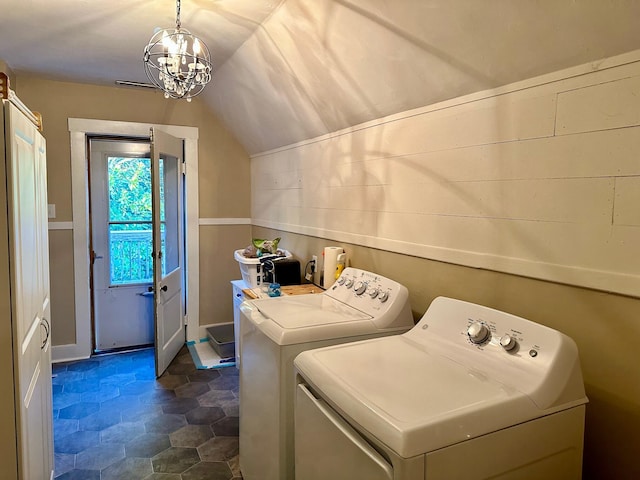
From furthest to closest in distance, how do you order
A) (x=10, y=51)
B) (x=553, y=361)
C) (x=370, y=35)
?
(x=10, y=51) → (x=370, y=35) → (x=553, y=361)

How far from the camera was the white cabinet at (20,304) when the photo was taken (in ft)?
4.18

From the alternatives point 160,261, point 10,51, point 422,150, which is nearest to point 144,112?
point 10,51

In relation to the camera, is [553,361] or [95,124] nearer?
[553,361]

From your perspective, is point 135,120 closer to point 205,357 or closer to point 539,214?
point 205,357

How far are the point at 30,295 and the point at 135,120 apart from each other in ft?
8.79

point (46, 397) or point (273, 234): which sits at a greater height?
point (273, 234)

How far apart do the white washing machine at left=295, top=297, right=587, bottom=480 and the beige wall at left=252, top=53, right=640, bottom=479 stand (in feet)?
0.51

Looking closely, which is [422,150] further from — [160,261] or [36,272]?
[160,261]

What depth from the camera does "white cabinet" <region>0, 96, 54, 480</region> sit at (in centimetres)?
127

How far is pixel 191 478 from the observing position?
2.21 meters

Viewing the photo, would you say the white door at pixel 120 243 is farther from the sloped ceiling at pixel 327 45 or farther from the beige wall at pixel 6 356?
the beige wall at pixel 6 356

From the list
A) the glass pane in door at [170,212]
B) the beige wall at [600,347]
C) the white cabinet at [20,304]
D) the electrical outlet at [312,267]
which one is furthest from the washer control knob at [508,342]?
the glass pane in door at [170,212]

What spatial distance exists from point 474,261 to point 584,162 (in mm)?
541

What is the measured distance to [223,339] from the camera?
396 centimetres
